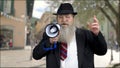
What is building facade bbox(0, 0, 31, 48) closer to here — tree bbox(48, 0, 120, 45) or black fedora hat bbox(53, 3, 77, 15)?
tree bbox(48, 0, 120, 45)

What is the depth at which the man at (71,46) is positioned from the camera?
13.0ft

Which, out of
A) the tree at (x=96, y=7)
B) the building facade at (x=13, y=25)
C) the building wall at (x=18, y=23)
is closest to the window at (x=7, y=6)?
the building facade at (x=13, y=25)

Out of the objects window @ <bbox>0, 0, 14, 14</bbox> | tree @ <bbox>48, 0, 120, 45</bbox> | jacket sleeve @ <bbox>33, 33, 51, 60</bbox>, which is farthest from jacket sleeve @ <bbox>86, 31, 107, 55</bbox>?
window @ <bbox>0, 0, 14, 14</bbox>

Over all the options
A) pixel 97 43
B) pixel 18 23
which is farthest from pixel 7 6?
pixel 97 43

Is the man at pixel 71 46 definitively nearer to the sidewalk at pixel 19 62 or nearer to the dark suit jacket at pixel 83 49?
the dark suit jacket at pixel 83 49

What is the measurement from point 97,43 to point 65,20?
0.42 m

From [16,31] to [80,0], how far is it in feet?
66.8

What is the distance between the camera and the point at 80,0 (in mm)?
20125

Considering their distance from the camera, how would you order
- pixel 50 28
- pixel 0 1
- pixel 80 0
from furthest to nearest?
pixel 0 1
pixel 80 0
pixel 50 28

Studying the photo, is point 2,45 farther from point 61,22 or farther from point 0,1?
point 61,22

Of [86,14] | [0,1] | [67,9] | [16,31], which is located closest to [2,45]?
[16,31]

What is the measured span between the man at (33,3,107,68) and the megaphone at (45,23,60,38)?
5 centimetres

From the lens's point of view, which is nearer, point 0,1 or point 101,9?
point 101,9

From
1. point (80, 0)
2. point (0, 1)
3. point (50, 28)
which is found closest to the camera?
point (50, 28)
